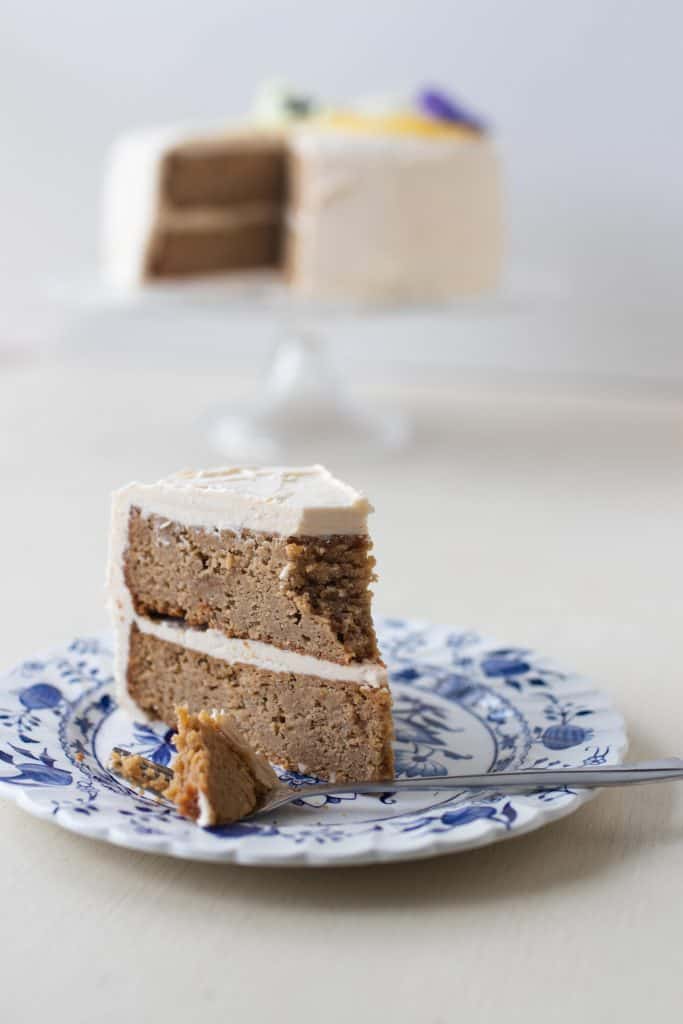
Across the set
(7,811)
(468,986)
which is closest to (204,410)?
(7,811)

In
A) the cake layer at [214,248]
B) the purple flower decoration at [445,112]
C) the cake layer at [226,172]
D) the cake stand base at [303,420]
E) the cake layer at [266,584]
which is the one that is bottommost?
the cake stand base at [303,420]

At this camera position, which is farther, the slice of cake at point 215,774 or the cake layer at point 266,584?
the cake layer at point 266,584

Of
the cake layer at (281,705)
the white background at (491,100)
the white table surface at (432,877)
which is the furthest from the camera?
the white background at (491,100)

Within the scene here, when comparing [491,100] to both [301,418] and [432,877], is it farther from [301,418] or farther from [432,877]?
[432,877]

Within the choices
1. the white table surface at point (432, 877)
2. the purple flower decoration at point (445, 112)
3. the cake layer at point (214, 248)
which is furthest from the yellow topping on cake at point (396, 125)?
the white table surface at point (432, 877)

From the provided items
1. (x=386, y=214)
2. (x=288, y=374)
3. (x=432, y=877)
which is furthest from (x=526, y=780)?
(x=288, y=374)

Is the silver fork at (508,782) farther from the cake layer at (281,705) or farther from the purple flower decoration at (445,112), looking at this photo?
the purple flower decoration at (445,112)

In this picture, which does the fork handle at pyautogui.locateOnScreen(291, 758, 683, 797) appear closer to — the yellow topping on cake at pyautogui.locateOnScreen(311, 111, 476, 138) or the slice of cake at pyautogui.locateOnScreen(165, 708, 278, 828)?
the slice of cake at pyautogui.locateOnScreen(165, 708, 278, 828)
